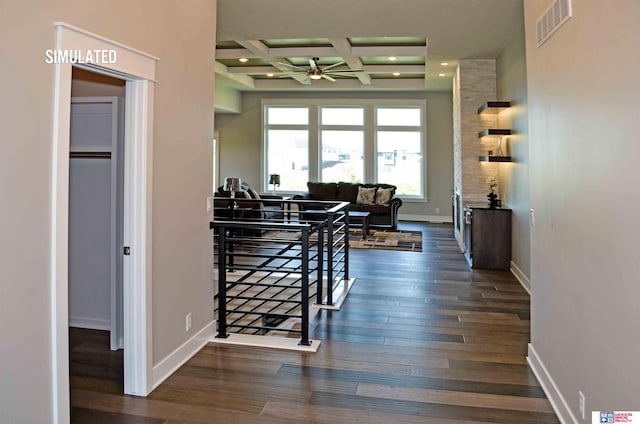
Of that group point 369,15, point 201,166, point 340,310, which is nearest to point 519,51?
point 369,15

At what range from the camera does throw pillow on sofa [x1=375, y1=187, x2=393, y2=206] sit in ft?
34.3

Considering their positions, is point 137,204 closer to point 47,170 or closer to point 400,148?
point 47,170

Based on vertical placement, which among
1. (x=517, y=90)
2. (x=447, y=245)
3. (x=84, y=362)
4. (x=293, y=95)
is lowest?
(x=84, y=362)

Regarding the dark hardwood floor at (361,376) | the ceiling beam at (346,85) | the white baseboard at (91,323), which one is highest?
the ceiling beam at (346,85)

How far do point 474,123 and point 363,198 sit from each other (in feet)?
12.1

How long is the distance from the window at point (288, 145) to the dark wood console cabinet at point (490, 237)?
21.7ft

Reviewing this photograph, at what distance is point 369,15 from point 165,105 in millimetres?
3139

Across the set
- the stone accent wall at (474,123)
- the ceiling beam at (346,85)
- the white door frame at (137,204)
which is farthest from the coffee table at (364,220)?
the white door frame at (137,204)

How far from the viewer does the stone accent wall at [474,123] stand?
7.44 metres

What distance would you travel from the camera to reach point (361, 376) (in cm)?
306

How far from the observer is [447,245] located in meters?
8.34

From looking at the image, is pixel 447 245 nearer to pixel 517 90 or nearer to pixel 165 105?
pixel 517 90

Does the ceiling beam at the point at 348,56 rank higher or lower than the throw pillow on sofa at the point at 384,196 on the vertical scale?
higher

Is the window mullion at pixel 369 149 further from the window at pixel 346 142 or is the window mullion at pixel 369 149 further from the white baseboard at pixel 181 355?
the white baseboard at pixel 181 355
